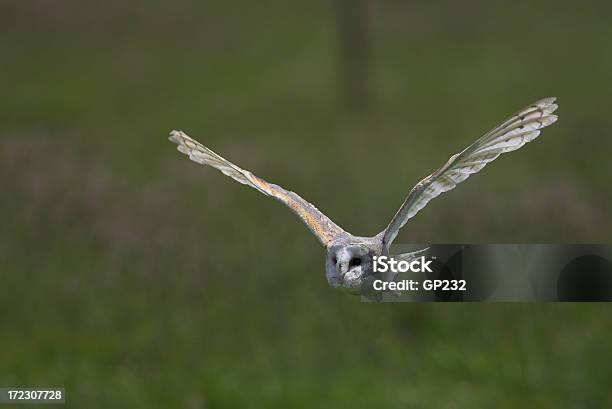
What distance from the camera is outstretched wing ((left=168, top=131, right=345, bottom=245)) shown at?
102 cm

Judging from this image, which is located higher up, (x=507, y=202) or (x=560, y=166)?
(x=560, y=166)

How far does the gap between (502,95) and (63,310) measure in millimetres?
11335

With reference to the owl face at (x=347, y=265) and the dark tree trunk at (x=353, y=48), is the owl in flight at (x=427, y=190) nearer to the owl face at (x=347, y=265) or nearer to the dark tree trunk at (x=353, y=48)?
the owl face at (x=347, y=265)

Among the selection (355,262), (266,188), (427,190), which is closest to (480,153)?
(427,190)

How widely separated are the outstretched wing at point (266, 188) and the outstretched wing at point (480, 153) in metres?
0.09

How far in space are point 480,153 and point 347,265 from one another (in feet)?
0.70

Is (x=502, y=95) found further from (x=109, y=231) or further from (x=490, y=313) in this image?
(x=109, y=231)

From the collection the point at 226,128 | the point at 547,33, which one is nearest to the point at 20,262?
the point at 226,128

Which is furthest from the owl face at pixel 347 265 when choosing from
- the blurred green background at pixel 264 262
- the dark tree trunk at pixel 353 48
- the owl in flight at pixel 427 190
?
the dark tree trunk at pixel 353 48

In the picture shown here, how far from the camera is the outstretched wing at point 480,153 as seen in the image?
0.94 meters

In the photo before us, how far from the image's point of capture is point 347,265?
0.95 meters

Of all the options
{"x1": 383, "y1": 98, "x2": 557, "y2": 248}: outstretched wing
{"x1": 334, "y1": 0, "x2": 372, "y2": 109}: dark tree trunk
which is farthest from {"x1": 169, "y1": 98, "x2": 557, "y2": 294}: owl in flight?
{"x1": 334, "y1": 0, "x2": 372, "y2": 109}: dark tree trunk

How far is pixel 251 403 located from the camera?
10.5 m

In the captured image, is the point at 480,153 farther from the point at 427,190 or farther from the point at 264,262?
the point at 264,262
